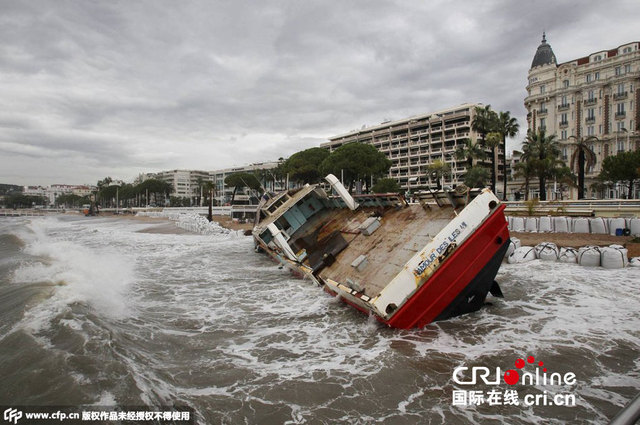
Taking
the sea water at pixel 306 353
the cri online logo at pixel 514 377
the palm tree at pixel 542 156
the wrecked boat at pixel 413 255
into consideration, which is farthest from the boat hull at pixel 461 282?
the palm tree at pixel 542 156

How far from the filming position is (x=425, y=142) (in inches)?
3258

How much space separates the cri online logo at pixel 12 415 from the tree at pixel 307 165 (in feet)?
210

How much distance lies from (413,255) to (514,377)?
12.3ft

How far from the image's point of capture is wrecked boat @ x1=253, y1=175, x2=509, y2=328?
805cm

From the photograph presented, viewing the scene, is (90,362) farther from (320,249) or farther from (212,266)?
(212,266)

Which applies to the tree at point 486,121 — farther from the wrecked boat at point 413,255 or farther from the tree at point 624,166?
the wrecked boat at point 413,255

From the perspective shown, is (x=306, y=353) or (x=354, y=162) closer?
(x=306, y=353)

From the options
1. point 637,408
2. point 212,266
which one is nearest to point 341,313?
point 637,408

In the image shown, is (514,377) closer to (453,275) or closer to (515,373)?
(515,373)

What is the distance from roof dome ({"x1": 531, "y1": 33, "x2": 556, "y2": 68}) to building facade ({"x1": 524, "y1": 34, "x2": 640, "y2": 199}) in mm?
1578

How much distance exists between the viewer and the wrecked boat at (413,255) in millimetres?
8055

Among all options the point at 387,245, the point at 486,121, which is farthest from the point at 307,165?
the point at 387,245

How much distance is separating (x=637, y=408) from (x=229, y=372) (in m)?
6.40

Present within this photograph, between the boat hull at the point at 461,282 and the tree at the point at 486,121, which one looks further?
the tree at the point at 486,121
